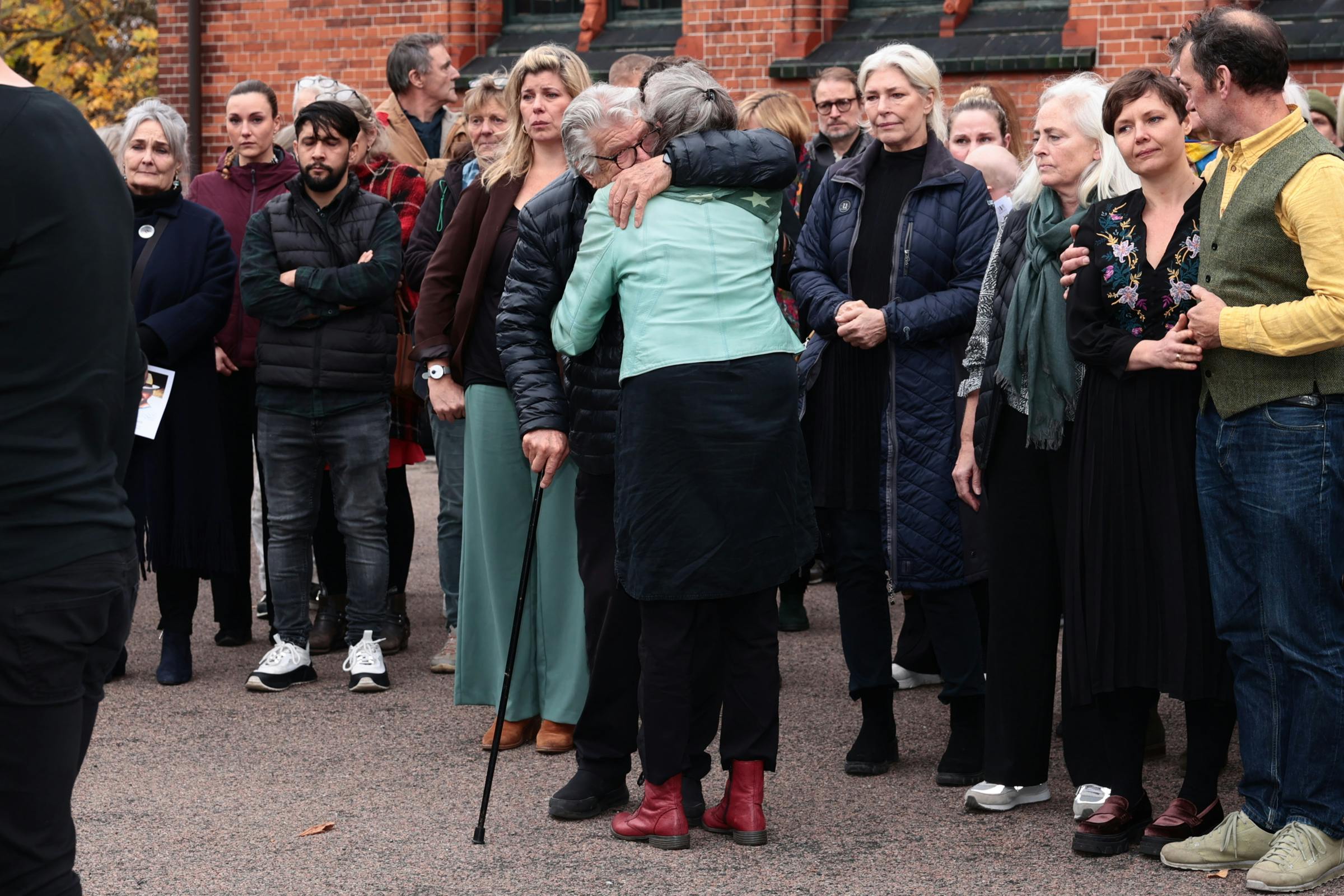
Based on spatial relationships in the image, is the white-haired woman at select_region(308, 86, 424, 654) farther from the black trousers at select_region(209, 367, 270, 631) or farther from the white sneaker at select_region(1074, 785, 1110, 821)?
the white sneaker at select_region(1074, 785, 1110, 821)

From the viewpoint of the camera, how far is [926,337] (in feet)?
17.0

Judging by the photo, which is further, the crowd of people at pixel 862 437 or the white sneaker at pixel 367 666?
the white sneaker at pixel 367 666

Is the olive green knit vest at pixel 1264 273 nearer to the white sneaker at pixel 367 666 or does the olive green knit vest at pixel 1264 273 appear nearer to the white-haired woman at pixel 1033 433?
the white-haired woman at pixel 1033 433

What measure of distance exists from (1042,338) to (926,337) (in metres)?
0.54

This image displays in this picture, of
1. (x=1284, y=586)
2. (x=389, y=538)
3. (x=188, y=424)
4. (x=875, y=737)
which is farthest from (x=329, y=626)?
(x=1284, y=586)

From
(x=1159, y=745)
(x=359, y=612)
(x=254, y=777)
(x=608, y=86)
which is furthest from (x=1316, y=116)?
(x=254, y=777)

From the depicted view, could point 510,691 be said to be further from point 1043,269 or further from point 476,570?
point 1043,269

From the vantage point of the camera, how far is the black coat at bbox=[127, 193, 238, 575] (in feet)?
21.5

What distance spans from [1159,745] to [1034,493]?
1.23m

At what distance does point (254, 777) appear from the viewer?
5340mm

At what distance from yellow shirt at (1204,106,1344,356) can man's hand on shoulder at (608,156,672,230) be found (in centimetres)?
147

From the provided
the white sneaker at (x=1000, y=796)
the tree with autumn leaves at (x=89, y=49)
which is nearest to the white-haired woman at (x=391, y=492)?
the white sneaker at (x=1000, y=796)

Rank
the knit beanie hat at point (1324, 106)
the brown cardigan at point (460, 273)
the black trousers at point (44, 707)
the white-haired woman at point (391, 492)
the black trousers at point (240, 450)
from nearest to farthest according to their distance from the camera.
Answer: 1. the black trousers at point (44, 707)
2. the brown cardigan at point (460, 273)
3. the black trousers at point (240, 450)
4. the white-haired woman at point (391, 492)
5. the knit beanie hat at point (1324, 106)

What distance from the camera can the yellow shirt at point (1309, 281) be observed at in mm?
4016
